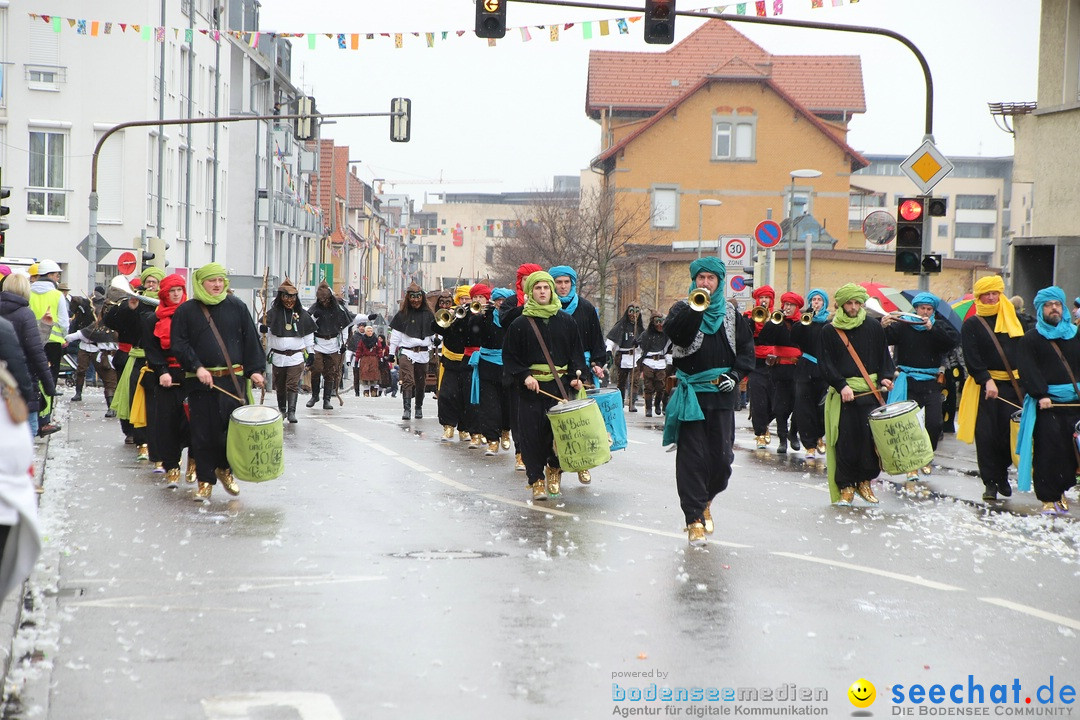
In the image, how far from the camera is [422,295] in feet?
74.0

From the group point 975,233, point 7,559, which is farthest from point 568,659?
point 975,233

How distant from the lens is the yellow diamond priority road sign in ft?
62.1

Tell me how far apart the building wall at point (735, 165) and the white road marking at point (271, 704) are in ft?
198

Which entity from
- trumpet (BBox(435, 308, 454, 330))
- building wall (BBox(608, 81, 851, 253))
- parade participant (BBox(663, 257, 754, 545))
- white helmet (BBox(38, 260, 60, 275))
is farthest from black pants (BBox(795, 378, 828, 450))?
building wall (BBox(608, 81, 851, 253))

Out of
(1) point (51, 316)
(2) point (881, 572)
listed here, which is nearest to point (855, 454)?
(2) point (881, 572)

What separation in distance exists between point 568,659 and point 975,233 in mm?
138972

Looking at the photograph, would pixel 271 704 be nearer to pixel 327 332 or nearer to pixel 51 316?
pixel 51 316

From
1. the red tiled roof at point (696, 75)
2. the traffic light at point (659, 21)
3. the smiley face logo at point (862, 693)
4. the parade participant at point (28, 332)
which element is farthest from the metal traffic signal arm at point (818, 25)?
the red tiled roof at point (696, 75)

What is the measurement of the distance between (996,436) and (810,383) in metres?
4.07

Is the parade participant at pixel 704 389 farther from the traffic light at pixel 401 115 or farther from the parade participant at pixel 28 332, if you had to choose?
the traffic light at pixel 401 115

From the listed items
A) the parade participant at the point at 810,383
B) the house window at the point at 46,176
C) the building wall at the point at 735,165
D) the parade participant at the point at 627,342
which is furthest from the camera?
the building wall at the point at 735,165

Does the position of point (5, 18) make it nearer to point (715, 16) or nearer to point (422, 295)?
point (422, 295)

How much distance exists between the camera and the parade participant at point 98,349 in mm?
22234

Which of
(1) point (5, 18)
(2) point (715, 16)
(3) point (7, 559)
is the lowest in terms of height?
(3) point (7, 559)
